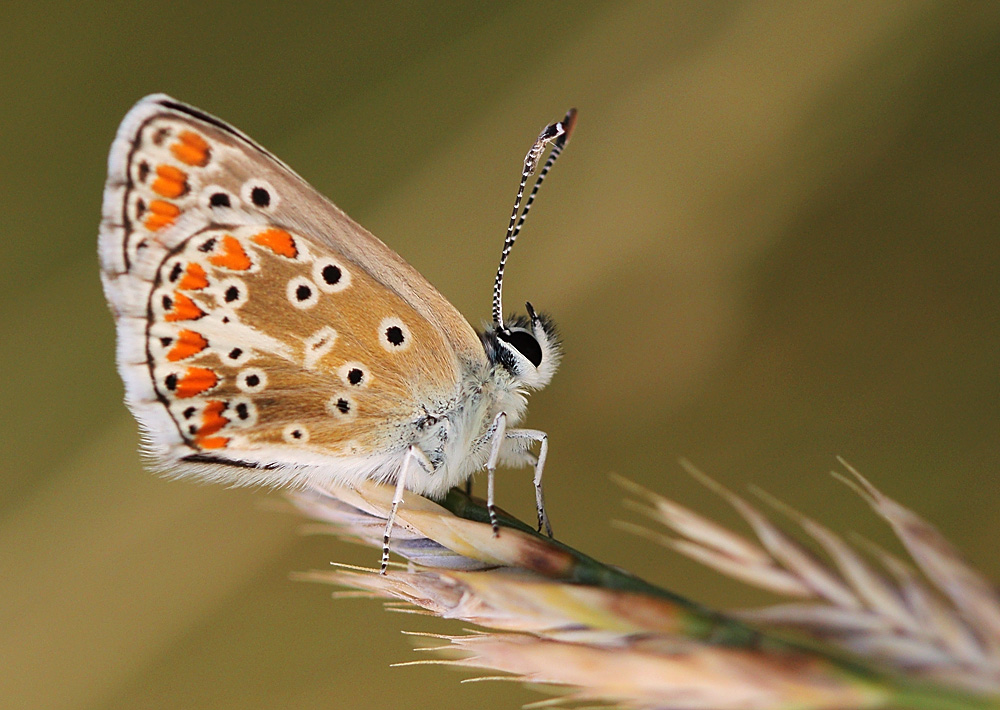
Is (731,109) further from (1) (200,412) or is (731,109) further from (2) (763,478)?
(1) (200,412)

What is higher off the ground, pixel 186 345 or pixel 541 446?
pixel 186 345

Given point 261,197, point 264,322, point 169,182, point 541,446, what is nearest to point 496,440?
point 541,446

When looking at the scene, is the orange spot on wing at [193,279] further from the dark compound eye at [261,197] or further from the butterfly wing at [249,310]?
the dark compound eye at [261,197]

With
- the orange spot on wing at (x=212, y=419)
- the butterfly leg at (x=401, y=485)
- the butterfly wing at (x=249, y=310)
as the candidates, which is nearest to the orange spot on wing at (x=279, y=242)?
the butterfly wing at (x=249, y=310)

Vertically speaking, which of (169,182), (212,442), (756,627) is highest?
(169,182)

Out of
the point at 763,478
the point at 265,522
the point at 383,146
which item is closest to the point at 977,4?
the point at 763,478

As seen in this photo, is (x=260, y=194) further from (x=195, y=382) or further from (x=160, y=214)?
(x=195, y=382)

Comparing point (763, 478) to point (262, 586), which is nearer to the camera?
point (763, 478)

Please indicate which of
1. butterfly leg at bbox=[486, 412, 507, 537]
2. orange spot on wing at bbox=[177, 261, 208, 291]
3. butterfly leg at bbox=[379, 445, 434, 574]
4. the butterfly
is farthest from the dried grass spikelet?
orange spot on wing at bbox=[177, 261, 208, 291]
